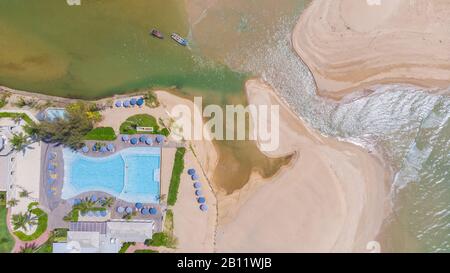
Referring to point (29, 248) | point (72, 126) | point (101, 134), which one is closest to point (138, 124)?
point (101, 134)

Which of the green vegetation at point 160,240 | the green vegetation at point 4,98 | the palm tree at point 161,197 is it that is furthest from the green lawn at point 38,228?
the palm tree at point 161,197

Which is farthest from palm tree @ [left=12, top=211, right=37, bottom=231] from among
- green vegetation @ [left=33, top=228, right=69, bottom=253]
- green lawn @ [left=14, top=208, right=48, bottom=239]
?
green vegetation @ [left=33, top=228, right=69, bottom=253]

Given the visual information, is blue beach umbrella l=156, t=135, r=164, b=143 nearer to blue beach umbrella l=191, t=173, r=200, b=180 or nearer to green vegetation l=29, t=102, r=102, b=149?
blue beach umbrella l=191, t=173, r=200, b=180

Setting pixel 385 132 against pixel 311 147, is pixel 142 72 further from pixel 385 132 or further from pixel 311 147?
pixel 385 132

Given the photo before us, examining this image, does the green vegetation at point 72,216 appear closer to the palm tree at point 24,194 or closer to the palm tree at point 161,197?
the palm tree at point 24,194

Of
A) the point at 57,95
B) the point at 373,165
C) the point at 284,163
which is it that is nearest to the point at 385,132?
the point at 373,165

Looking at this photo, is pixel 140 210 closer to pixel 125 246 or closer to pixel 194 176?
pixel 125 246
